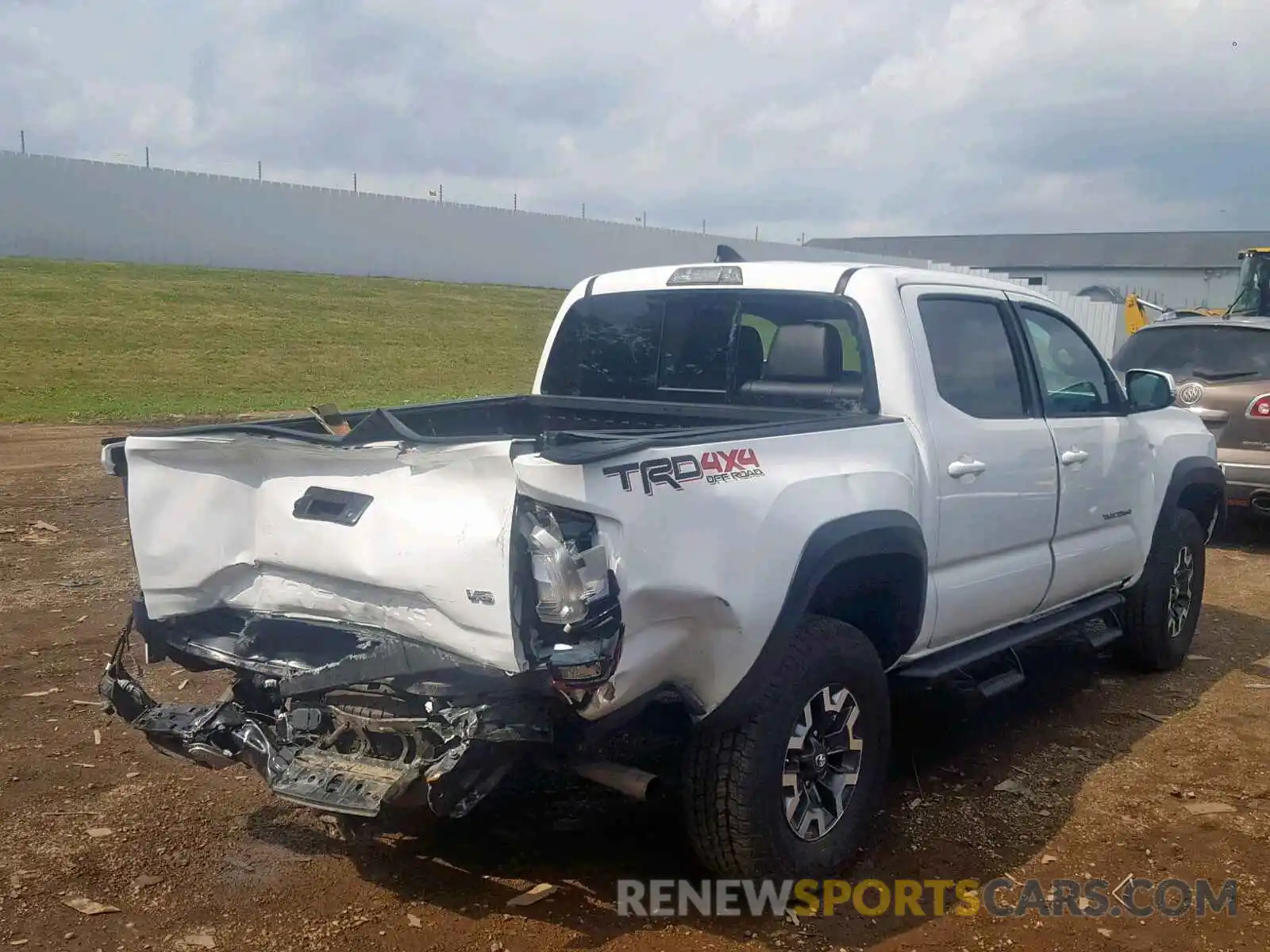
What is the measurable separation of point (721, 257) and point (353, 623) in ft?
8.77

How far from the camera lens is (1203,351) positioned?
9.40 meters

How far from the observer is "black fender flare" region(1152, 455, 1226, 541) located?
231 inches

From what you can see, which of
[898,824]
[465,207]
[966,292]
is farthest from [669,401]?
[465,207]

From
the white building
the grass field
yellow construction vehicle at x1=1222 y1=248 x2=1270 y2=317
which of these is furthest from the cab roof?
the white building

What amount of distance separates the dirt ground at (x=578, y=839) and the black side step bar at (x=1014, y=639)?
0.24 m

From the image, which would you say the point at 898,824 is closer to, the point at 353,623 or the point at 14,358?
the point at 353,623

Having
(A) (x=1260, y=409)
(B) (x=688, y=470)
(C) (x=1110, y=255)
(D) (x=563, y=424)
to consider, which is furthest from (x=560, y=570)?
(C) (x=1110, y=255)

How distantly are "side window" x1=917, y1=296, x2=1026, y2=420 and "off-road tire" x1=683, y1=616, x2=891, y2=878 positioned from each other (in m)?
1.20

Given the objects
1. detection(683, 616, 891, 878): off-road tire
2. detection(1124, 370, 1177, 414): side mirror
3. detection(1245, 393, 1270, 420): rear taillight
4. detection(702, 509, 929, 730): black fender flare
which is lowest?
detection(683, 616, 891, 878): off-road tire

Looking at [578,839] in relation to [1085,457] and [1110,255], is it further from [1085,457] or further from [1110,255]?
[1110,255]

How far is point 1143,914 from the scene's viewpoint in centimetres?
368

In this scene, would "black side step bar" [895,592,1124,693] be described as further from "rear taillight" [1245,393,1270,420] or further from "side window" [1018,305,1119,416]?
"rear taillight" [1245,393,1270,420]

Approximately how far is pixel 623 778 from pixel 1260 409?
722 cm

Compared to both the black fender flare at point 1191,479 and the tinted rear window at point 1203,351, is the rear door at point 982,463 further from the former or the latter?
the tinted rear window at point 1203,351
